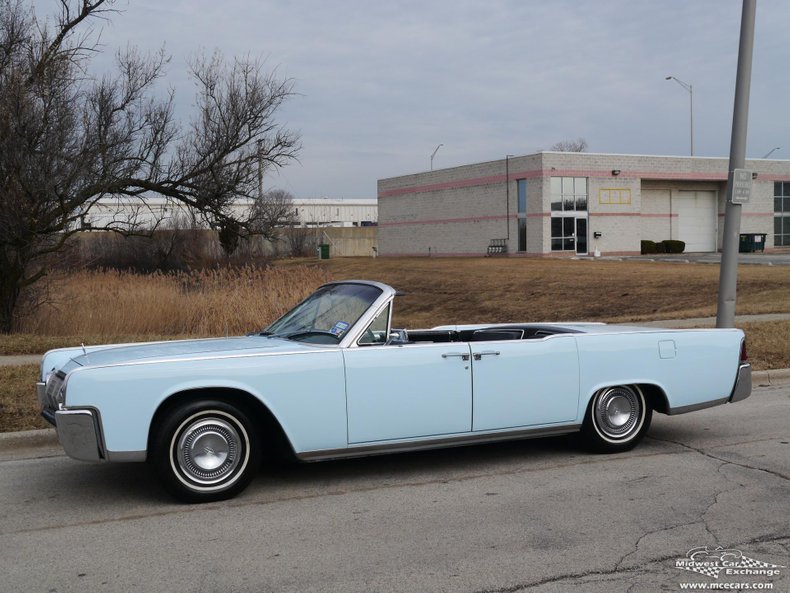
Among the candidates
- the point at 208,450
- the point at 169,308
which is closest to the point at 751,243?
the point at 169,308

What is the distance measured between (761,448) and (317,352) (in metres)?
4.01

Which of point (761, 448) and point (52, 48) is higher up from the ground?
point (52, 48)

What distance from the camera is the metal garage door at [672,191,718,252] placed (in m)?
55.9

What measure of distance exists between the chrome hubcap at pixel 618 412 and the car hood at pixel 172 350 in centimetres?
249

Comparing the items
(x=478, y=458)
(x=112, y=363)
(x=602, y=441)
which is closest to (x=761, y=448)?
(x=602, y=441)

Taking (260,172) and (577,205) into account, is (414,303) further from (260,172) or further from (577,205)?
(577,205)

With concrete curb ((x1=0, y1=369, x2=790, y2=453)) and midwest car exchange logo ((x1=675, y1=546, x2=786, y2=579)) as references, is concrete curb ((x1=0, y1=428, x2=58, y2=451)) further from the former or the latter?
midwest car exchange logo ((x1=675, y1=546, x2=786, y2=579))

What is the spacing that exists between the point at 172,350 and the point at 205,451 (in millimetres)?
838

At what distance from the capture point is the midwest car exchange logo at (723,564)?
4293 millimetres

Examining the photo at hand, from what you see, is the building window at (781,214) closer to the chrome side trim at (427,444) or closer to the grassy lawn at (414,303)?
the grassy lawn at (414,303)

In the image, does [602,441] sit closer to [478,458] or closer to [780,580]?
[478,458]

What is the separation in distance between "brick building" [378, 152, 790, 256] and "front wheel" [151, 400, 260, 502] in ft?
146

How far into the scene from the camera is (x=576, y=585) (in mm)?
4156

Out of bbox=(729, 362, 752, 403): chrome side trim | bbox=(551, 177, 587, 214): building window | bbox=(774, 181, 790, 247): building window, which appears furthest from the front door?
bbox=(774, 181, 790, 247): building window
